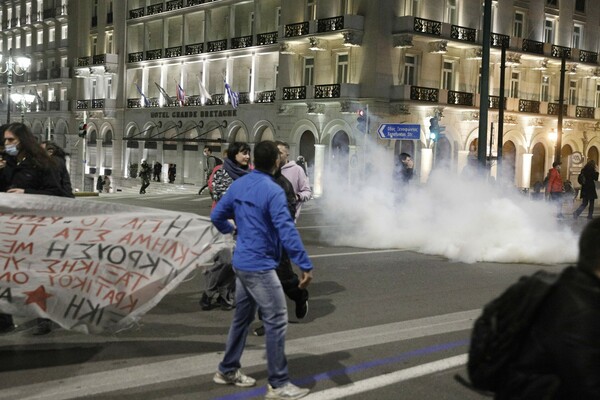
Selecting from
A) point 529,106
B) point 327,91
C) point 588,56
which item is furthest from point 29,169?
point 588,56

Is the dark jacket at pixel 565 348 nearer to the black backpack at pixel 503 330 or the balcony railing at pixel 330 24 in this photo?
the black backpack at pixel 503 330

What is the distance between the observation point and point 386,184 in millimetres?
17844

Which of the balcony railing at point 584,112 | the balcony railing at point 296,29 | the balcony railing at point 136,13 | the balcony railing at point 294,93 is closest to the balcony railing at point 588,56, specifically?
the balcony railing at point 584,112

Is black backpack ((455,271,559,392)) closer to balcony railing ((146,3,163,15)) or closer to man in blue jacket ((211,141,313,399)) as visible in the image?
man in blue jacket ((211,141,313,399))

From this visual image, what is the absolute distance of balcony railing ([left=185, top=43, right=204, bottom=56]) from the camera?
50.1 metres

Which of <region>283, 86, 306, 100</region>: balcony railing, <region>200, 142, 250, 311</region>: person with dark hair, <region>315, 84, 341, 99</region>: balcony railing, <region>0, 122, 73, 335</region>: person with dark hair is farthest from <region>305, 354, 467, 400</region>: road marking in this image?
<region>283, 86, 306, 100</region>: balcony railing

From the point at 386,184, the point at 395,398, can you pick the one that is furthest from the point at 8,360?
the point at 386,184

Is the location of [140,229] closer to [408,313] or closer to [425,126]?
[408,313]

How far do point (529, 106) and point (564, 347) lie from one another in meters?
44.2

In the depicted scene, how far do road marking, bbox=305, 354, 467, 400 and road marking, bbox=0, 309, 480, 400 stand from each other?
0.86m

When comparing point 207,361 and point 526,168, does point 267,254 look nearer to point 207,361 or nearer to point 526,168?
point 207,361

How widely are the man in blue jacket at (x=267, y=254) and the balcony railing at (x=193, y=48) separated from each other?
1796 inches

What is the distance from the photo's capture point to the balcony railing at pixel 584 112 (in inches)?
1885

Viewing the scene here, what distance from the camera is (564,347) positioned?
9.34 feet
